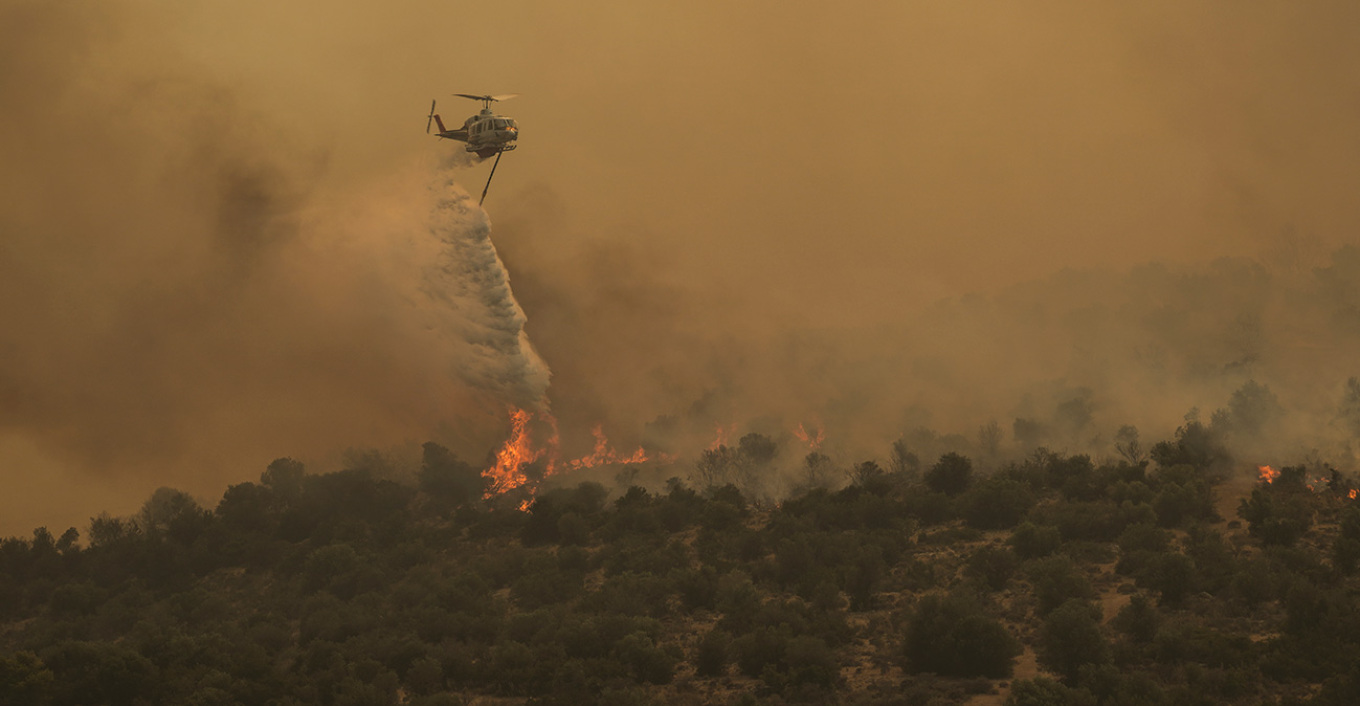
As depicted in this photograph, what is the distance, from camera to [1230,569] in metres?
59.2

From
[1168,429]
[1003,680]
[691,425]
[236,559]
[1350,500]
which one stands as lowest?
[1003,680]

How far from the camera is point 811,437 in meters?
123

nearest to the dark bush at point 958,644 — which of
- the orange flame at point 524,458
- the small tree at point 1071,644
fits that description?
the small tree at point 1071,644

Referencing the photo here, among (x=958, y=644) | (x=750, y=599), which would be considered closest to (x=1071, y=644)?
(x=958, y=644)

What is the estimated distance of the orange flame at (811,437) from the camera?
12156 cm

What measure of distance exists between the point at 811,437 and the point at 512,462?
3199 centimetres

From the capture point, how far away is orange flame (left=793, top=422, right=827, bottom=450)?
4786 inches

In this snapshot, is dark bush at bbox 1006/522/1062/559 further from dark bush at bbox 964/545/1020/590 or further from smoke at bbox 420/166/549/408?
smoke at bbox 420/166/549/408

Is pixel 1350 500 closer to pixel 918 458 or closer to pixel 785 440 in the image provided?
pixel 918 458

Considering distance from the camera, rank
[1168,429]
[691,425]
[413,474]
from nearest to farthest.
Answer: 1. [1168,429]
2. [413,474]
3. [691,425]

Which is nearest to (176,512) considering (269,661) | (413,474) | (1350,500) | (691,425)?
(413,474)

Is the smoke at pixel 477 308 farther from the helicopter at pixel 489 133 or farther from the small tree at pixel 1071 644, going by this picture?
the small tree at pixel 1071 644

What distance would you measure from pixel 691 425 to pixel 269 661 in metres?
69.2

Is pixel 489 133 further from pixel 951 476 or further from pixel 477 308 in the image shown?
pixel 951 476
